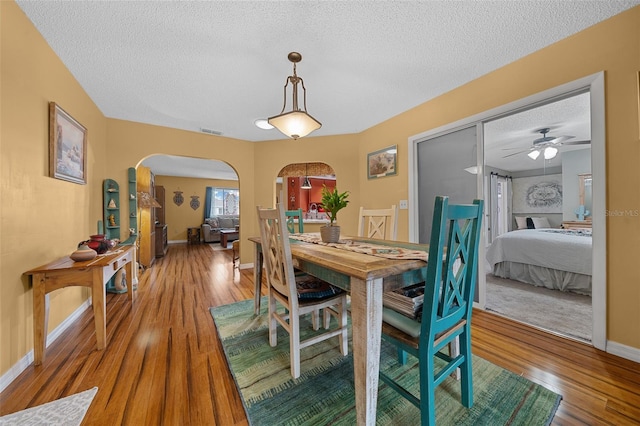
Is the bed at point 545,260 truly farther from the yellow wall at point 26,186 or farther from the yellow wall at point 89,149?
the yellow wall at point 26,186

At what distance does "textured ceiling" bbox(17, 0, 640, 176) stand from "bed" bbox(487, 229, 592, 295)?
7.68ft

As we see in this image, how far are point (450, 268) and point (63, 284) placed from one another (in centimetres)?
253

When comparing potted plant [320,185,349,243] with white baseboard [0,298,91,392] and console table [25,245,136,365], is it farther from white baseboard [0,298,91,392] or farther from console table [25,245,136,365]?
white baseboard [0,298,91,392]

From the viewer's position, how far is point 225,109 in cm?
315

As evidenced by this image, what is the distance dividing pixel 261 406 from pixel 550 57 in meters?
3.30

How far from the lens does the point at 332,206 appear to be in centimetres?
194

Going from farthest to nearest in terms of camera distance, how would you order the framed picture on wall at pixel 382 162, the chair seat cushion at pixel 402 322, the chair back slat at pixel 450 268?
the framed picture on wall at pixel 382 162
the chair seat cushion at pixel 402 322
the chair back slat at pixel 450 268

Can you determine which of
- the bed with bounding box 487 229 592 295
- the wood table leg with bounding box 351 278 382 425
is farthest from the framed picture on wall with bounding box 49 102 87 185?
the bed with bounding box 487 229 592 295

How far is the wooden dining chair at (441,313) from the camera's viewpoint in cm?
101

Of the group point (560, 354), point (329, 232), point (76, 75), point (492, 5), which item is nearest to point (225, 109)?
point (76, 75)

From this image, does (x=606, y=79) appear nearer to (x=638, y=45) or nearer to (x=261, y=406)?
(x=638, y=45)

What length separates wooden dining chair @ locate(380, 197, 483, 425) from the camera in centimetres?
101

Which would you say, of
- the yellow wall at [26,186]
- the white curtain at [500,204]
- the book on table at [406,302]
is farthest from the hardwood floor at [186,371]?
the white curtain at [500,204]

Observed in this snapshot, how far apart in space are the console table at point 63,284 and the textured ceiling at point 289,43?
176cm
